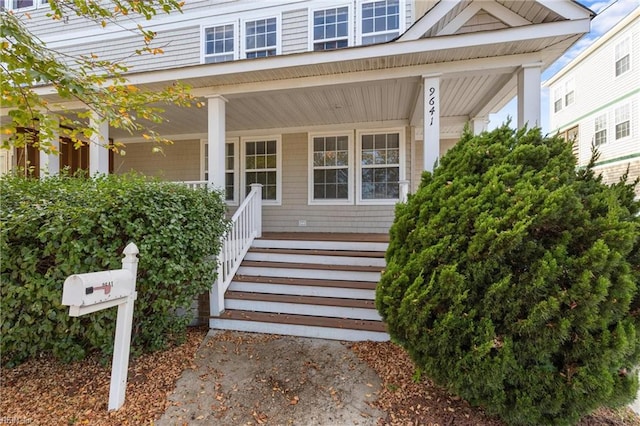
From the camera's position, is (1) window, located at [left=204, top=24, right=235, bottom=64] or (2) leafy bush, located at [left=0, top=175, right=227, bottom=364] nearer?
(2) leafy bush, located at [left=0, top=175, right=227, bottom=364]

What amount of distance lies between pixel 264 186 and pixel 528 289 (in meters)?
6.02

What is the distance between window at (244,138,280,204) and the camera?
23.8ft

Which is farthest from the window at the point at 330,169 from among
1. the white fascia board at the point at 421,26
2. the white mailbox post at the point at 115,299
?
the white mailbox post at the point at 115,299

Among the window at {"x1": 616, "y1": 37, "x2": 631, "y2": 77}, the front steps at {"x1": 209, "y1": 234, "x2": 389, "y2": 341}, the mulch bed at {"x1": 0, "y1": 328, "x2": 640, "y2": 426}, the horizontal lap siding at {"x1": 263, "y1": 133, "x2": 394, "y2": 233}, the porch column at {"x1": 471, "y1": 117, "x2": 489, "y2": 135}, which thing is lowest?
the mulch bed at {"x1": 0, "y1": 328, "x2": 640, "y2": 426}

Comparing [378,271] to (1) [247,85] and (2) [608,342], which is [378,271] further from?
(1) [247,85]

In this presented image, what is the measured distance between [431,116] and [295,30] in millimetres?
3617

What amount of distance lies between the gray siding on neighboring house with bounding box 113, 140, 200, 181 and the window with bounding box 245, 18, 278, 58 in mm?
2607

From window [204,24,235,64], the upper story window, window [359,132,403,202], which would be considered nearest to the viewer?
window [204,24,235,64]

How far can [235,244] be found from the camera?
4.52m

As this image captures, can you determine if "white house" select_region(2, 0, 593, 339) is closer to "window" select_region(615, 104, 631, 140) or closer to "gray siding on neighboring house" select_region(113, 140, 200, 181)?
"gray siding on neighboring house" select_region(113, 140, 200, 181)

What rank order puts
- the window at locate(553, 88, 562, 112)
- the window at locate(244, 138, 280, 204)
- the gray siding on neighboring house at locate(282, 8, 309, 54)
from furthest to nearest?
the window at locate(553, 88, 562, 112), the window at locate(244, 138, 280, 204), the gray siding on neighboring house at locate(282, 8, 309, 54)

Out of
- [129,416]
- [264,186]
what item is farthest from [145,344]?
[264,186]

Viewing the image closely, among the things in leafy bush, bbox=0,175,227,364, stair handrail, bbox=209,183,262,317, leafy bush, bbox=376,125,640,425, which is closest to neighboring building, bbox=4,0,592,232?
stair handrail, bbox=209,183,262,317

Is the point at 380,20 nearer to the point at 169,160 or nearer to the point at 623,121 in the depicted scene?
the point at 169,160
